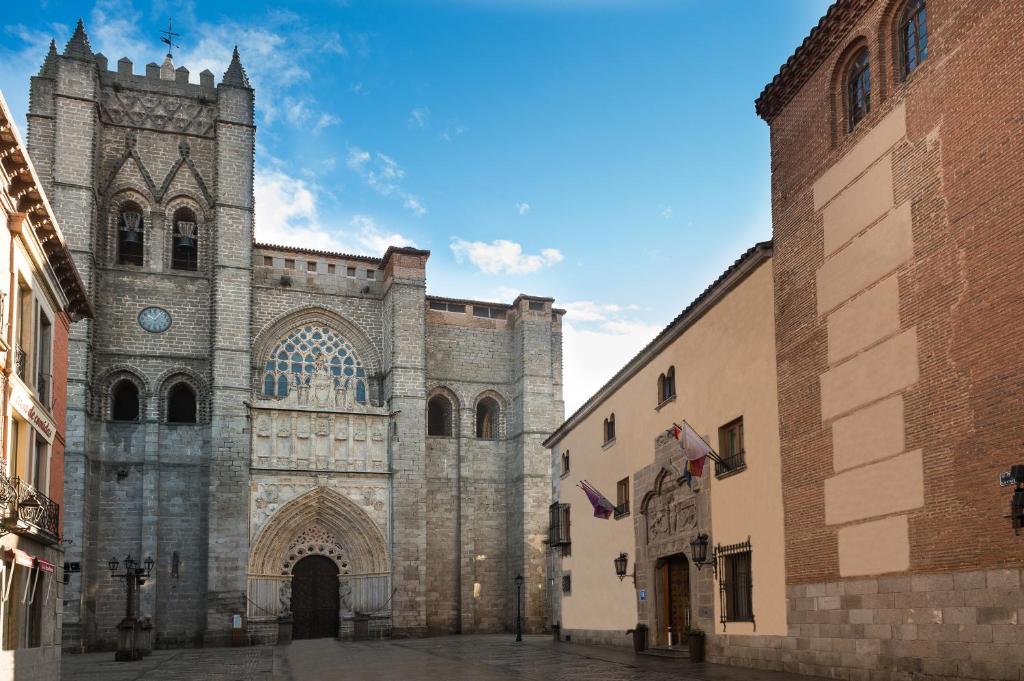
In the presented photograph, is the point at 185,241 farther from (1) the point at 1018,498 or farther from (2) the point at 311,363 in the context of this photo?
(1) the point at 1018,498

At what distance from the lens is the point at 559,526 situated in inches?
1261

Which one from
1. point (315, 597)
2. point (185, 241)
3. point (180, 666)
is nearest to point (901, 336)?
point (180, 666)

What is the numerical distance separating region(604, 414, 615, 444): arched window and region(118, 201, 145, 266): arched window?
18588mm

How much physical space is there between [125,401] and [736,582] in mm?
24361

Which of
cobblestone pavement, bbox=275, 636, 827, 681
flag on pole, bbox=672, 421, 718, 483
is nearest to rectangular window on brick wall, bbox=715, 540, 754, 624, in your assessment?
cobblestone pavement, bbox=275, 636, 827, 681

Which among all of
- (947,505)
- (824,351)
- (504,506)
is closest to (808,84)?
(824,351)

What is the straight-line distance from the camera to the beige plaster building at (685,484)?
18.0m

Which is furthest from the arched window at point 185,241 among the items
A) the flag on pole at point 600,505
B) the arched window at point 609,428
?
the flag on pole at point 600,505

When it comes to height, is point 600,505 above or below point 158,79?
below

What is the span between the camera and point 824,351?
52.5 ft

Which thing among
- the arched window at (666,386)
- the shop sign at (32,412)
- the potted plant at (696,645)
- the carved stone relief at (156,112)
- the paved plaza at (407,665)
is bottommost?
the paved plaza at (407,665)

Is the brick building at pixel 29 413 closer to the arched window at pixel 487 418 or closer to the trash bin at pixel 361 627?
the trash bin at pixel 361 627

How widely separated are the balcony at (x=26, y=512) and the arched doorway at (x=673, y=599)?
12.4 meters

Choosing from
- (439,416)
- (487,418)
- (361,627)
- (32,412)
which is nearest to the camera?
(32,412)
